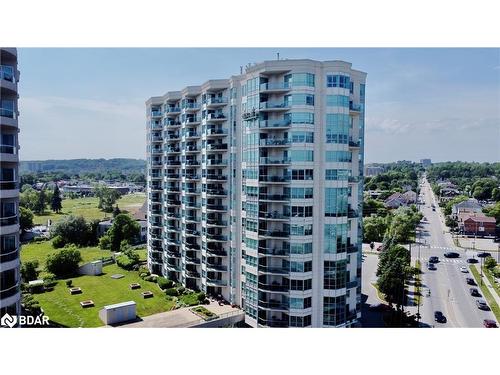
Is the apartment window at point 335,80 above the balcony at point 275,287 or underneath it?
above

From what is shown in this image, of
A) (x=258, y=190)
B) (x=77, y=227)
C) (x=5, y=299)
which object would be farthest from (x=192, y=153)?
(x=77, y=227)

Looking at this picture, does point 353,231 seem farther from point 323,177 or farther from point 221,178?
point 221,178

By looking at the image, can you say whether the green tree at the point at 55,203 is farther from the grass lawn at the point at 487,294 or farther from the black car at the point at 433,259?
the grass lawn at the point at 487,294

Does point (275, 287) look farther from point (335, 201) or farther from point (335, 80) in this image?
point (335, 80)

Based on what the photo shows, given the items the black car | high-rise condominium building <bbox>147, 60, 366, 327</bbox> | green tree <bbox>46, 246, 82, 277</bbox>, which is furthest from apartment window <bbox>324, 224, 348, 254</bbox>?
the black car

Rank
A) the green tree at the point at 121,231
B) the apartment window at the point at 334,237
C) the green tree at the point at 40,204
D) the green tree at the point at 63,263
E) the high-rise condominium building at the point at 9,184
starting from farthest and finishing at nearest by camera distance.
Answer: the green tree at the point at 40,204 < the green tree at the point at 121,231 < the green tree at the point at 63,263 < the apartment window at the point at 334,237 < the high-rise condominium building at the point at 9,184

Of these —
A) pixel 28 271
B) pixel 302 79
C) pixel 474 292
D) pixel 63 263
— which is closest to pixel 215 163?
pixel 302 79

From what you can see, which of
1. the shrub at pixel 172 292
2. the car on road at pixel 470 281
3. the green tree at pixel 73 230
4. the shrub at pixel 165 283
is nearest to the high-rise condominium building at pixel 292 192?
the shrub at pixel 172 292
